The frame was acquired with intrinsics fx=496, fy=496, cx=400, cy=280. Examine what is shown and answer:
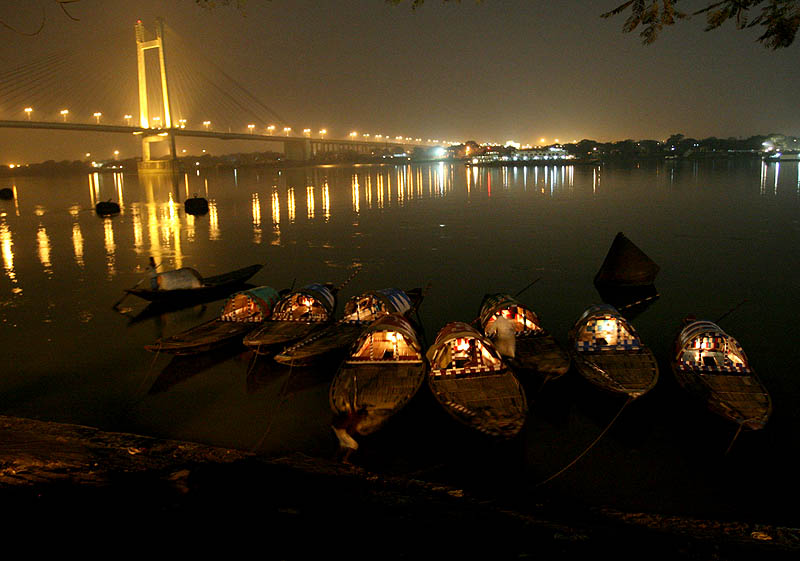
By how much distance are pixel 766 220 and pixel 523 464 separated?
110 ft

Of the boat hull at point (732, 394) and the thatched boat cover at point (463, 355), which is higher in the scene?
the thatched boat cover at point (463, 355)

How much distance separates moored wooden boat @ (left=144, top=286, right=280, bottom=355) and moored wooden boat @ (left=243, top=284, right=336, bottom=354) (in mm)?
427

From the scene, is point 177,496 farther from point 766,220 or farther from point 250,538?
point 766,220

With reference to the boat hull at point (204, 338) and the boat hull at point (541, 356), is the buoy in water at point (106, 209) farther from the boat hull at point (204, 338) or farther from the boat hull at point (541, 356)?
the boat hull at point (541, 356)

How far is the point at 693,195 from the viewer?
48531 millimetres

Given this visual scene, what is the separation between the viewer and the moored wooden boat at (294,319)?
36.4ft

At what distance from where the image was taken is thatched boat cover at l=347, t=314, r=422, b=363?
9.29 meters

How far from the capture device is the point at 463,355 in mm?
9055

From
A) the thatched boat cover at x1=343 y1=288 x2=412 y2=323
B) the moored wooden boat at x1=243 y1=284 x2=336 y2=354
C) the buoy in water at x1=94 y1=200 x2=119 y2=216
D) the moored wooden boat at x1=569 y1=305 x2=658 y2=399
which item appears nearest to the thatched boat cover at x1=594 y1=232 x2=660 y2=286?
the moored wooden boat at x1=569 y1=305 x2=658 y2=399

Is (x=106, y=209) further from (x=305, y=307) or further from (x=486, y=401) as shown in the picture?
(x=486, y=401)

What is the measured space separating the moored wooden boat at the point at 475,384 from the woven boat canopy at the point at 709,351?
3363mm

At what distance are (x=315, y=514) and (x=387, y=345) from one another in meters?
4.39

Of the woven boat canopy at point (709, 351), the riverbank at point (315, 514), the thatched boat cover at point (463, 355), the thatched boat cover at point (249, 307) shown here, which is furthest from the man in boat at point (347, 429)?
the woven boat canopy at point (709, 351)

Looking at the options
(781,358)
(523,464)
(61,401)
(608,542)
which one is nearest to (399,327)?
(523,464)
